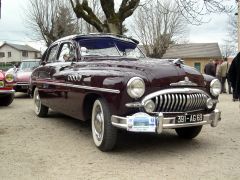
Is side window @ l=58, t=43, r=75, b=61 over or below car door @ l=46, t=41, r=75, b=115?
over

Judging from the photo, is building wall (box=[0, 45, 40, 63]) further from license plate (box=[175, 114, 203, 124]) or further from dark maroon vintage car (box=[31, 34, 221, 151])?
license plate (box=[175, 114, 203, 124])

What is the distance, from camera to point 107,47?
7363 millimetres

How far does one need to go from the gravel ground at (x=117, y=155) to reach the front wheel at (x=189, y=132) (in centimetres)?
13

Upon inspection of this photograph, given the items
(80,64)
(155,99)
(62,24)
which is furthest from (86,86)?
(62,24)

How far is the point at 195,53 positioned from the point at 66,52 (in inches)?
2243

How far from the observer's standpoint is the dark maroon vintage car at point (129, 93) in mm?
5418

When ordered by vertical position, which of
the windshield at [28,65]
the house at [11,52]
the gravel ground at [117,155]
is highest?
the house at [11,52]

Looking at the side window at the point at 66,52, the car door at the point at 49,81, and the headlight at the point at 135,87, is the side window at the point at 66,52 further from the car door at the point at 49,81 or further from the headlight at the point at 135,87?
the headlight at the point at 135,87

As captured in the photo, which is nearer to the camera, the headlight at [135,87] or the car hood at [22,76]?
the headlight at [135,87]

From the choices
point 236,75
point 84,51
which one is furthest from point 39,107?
point 236,75

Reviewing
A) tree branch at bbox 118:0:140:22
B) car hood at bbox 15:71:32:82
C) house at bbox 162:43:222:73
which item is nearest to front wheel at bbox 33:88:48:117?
car hood at bbox 15:71:32:82

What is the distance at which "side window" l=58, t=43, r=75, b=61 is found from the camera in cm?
747

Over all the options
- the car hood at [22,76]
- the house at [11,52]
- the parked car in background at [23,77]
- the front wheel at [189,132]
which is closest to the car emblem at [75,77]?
the front wheel at [189,132]

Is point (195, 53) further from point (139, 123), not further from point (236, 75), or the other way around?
point (139, 123)
